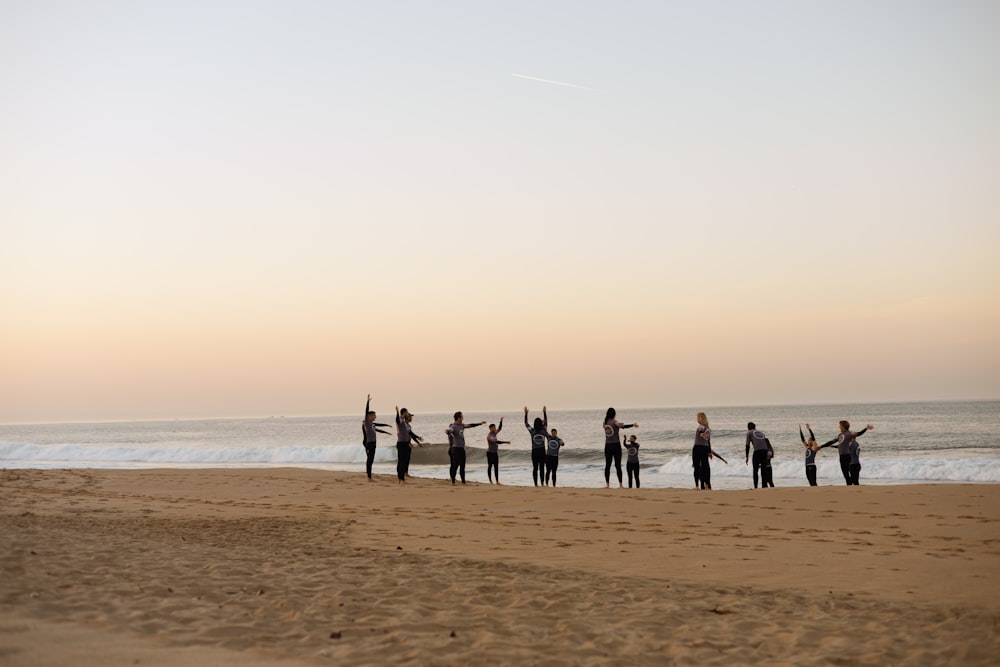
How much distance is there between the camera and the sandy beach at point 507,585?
19.2 ft

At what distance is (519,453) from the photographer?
47.8 meters

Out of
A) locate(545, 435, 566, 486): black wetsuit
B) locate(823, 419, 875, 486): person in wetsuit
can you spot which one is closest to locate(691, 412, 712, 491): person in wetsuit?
locate(823, 419, 875, 486): person in wetsuit

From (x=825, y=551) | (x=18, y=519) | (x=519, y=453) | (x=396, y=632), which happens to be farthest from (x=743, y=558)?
(x=519, y=453)

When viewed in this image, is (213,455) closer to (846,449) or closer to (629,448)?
(629,448)

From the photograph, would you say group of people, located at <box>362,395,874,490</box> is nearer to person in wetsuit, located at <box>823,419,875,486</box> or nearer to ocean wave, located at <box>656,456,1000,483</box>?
person in wetsuit, located at <box>823,419,875,486</box>

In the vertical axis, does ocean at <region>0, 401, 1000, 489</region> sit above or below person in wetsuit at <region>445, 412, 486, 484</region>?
below

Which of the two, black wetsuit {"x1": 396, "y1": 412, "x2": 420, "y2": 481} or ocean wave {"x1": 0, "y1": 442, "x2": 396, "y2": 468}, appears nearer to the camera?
black wetsuit {"x1": 396, "y1": 412, "x2": 420, "y2": 481}

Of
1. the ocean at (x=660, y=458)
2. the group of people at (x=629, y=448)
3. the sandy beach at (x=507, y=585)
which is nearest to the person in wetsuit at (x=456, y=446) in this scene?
the group of people at (x=629, y=448)

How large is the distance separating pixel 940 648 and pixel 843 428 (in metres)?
14.4

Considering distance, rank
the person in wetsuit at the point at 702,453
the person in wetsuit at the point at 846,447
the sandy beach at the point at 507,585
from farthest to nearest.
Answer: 1. the person in wetsuit at the point at 702,453
2. the person in wetsuit at the point at 846,447
3. the sandy beach at the point at 507,585

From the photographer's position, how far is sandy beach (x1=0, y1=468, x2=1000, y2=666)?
5859 millimetres

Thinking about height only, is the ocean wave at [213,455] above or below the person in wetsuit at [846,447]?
below

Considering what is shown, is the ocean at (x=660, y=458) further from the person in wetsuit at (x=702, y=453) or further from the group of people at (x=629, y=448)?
the person in wetsuit at (x=702, y=453)

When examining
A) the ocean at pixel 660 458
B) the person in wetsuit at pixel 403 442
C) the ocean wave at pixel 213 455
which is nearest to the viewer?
the person in wetsuit at pixel 403 442
